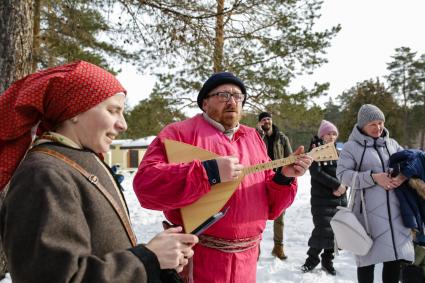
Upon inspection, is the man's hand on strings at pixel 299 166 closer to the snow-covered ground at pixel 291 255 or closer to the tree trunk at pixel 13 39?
the snow-covered ground at pixel 291 255

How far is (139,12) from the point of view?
4949 mm

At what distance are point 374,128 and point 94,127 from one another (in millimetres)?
2865

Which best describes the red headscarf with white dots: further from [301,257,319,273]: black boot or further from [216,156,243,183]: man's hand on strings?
A: [301,257,319,273]: black boot

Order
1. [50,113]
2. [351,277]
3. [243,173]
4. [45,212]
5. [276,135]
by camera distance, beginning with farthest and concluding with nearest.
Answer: [276,135] < [351,277] < [243,173] < [50,113] < [45,212]

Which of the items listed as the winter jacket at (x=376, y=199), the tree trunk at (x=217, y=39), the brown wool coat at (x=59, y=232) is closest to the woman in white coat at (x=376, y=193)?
the winter jacket at (x=376, y=199)

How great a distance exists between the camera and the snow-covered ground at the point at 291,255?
13.6 feet

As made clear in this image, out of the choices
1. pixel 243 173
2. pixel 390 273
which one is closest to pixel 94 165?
pixel 243 173

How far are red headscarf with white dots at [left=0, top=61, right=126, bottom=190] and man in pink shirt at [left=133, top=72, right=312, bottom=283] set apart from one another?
29.6 inches

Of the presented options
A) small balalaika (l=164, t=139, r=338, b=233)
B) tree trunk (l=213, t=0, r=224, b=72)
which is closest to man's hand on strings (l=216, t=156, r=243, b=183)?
small balalaika (l=164, t=139, r=338, b=233)

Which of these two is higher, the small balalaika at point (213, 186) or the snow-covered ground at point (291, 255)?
the small balalaika at point (213, 186)

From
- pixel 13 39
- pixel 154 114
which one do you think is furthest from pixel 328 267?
pixel 154 114

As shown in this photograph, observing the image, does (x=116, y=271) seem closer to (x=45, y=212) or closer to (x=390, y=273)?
(x=45, y=212)

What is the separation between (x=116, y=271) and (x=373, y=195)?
278 centimetres

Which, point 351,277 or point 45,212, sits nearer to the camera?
point 45,212
